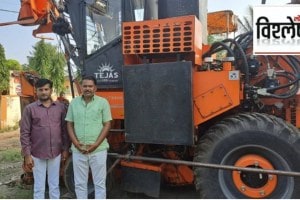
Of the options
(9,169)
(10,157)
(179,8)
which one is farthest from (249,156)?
(10,157)

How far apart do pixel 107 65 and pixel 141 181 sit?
5.18 ft

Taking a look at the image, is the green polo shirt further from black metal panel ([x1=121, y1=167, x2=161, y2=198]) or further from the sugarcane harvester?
black metal panel ([x1=121, y1=167, x2=161, y2=198])

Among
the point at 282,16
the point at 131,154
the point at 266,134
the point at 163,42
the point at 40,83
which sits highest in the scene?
the point at 282,16

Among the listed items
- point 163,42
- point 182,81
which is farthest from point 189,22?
point 182,81

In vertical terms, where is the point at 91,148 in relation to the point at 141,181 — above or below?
above

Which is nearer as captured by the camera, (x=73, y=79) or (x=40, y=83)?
(x=40, y=83)

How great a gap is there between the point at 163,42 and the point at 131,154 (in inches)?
58.1

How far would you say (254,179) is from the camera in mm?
4289

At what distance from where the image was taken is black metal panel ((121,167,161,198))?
15.5 ft

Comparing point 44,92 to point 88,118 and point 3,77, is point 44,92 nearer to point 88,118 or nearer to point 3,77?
point 88,118

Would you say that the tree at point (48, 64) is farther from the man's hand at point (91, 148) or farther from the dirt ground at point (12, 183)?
the man's hand at point (91, 148)

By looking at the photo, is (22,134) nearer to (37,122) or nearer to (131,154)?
(37,122)

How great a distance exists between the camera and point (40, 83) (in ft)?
13.7

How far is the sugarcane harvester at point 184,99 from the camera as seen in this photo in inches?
167
